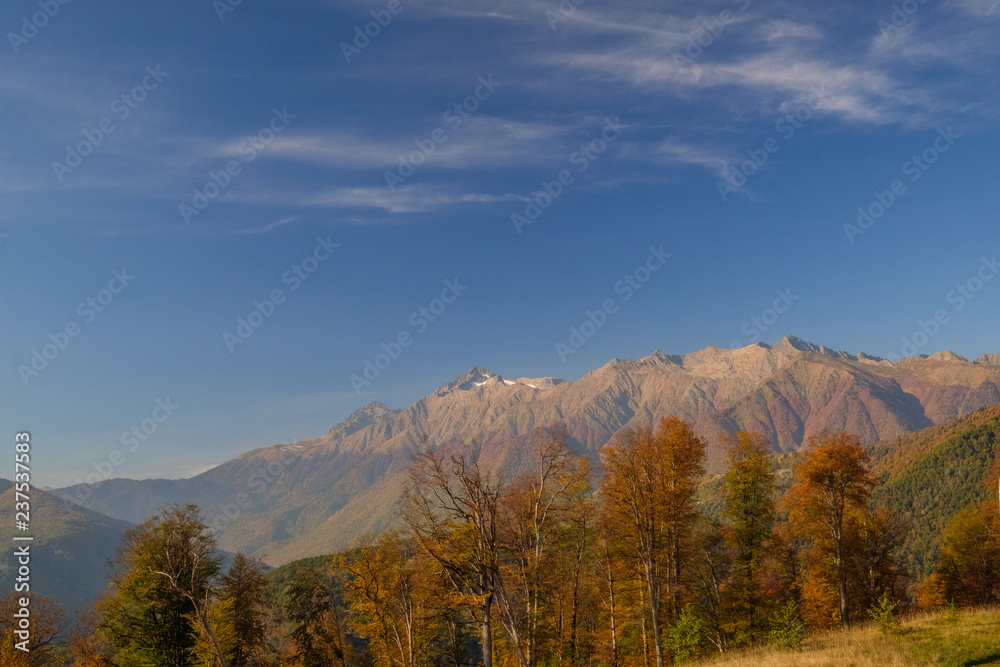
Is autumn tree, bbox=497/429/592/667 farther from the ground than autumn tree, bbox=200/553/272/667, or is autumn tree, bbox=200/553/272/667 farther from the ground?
autumn tree, bbox=497/429/592/667

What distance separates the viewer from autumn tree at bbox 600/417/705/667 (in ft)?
102

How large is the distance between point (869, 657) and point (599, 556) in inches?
707

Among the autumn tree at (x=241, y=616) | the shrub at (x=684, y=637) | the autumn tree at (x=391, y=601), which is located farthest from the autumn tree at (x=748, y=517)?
the autumn tree at (x=241, y=616)

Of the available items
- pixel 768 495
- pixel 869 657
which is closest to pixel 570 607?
pixel 768 495

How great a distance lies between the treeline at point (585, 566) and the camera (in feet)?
92.2

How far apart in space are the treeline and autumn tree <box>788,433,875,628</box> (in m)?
0.11

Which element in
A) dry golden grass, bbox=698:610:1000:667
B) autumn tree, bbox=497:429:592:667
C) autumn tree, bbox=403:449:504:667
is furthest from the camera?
autumn tree, bbox=497:429:592:667

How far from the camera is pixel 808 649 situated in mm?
22875

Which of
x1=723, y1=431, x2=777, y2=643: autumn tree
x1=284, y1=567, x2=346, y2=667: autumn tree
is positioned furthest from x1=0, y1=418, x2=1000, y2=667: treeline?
x1=284, y1=567, x2=346, y2=667: autumn tree

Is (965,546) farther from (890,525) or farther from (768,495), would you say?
(768,495)

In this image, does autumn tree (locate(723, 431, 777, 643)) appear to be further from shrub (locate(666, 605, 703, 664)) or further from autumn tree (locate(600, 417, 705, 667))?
shrub (locate(666, 605, 703, 664))

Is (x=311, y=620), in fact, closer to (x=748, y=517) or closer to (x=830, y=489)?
(x=748, y=517)

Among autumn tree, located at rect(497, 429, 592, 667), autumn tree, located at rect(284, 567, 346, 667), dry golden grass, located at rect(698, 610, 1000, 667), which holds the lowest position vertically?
autumn tree, located at rect(284, 567, 346, 667)

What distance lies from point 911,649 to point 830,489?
18680 millimetres
